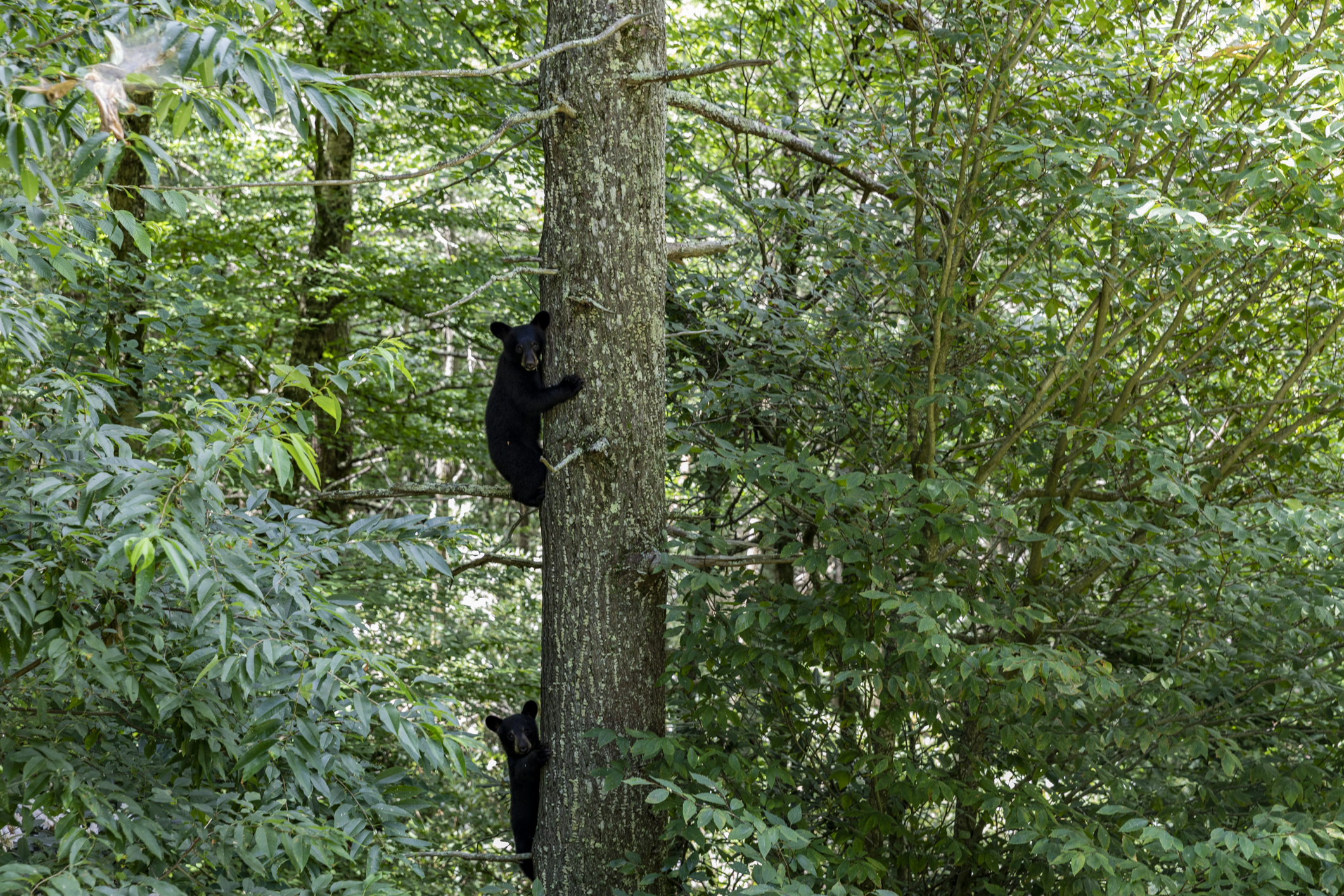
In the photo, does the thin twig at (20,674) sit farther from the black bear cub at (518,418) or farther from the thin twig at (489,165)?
the thin twig at (489,165)

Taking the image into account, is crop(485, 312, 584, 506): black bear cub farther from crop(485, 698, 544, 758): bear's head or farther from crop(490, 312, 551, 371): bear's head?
crop(485, 698, 544, 758): bear's head

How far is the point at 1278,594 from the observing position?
3426 millimetres

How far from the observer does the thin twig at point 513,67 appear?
2309mm

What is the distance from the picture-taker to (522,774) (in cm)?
400

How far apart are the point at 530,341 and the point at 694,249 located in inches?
32.3

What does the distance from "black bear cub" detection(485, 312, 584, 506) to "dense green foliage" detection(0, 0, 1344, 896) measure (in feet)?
1.58

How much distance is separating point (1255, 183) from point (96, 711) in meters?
4.04

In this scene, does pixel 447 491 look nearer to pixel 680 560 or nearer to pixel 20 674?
pixel 680 560

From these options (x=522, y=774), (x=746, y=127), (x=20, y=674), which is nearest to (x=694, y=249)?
(x=746, y=127)

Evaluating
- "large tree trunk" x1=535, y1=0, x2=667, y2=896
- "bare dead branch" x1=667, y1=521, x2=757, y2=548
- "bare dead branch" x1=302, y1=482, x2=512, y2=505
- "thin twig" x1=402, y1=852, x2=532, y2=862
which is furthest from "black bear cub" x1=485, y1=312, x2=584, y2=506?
"thin twig" x1=402, y1=852, x2=532, y2=862

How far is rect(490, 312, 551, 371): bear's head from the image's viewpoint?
360 cm

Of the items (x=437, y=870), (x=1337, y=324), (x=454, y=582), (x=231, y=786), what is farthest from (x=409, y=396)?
(x=1337, y=324)

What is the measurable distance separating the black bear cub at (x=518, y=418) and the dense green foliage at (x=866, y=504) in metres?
0.48

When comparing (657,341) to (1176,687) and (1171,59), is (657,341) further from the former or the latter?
(1176,687)
